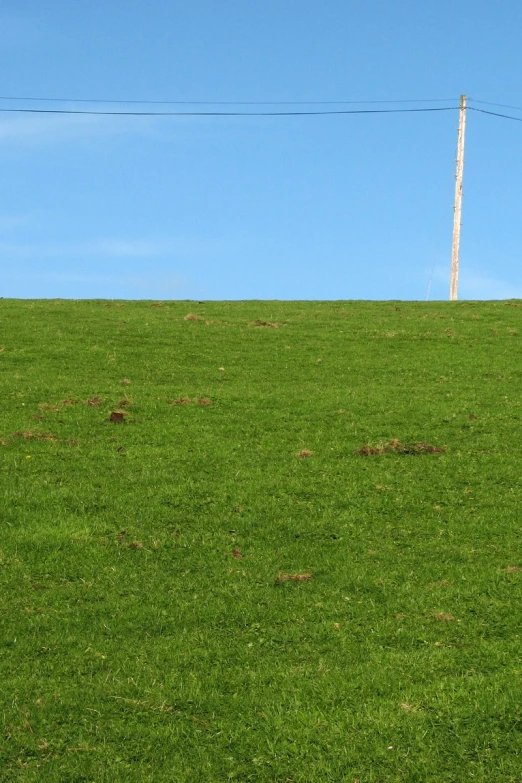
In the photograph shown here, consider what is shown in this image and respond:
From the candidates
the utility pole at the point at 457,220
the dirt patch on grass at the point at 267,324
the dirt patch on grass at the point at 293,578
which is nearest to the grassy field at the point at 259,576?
the dirt patch on grass at the point at 293,578

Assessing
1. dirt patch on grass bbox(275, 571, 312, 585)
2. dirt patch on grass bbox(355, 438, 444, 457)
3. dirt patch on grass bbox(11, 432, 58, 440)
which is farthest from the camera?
dirt patch on grass bbox(11, 432, 58, 440)

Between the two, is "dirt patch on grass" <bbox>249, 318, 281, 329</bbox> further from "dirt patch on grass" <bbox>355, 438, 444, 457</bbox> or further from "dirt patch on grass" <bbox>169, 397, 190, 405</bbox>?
"dirt patch on grass" <bbox>355, 438, 444, 457</bbox>

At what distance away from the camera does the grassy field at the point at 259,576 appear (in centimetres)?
897

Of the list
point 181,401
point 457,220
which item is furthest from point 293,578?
point 457,220

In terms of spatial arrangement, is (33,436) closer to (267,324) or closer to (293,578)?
(293,578)

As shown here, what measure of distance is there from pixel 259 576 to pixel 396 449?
641 cm

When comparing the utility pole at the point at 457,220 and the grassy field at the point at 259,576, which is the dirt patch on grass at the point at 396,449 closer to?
the grassy field at the point at 259,576

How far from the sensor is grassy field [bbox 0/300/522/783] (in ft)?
29.4

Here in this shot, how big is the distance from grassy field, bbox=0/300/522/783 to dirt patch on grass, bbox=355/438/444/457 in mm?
62

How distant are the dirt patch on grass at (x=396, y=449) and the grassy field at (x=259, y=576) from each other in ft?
0.20

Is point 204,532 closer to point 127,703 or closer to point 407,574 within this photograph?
point 407,574

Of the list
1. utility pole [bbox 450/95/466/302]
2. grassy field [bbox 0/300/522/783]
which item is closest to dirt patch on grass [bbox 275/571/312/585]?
grassy field [bbox 0/300/522/783]

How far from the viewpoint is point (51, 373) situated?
981 inches

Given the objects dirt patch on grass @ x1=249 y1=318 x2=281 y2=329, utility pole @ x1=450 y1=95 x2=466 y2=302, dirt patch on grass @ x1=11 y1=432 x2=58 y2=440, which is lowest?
dirt patch on grass @ x1=11 y1=432 x2=58 y2=440
